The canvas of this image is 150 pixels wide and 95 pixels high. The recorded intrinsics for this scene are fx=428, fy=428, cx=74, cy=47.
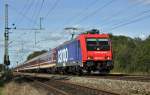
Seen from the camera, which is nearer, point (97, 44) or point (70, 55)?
point (97, 44)

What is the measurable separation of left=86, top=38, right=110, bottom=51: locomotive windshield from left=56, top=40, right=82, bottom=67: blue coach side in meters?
0.99

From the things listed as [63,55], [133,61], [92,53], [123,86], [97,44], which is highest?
[97,44]

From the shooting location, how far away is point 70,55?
37.8m

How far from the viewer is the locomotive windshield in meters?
33.7

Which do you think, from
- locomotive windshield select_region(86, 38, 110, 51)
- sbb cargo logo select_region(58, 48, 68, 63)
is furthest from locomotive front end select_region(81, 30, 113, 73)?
sbb cargo logo select_region(58, 48, 68, 63)

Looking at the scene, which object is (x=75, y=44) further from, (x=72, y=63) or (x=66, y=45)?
(x=66, y=45)

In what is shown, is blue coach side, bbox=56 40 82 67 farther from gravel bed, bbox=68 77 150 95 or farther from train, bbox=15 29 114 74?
gravel bed, bbox=68 77 150 95

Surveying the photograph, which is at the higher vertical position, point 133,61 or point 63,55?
point 63,55

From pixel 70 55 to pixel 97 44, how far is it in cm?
457

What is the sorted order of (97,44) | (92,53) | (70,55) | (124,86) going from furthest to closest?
1. (70,55)
2. (97,44)
3. (92,53)
4. (124,86)

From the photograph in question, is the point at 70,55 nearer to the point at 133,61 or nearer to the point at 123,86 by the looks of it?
the point at 133,61

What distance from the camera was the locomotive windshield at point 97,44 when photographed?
33688 mm

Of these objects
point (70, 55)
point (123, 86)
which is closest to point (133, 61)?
point (70, 55)

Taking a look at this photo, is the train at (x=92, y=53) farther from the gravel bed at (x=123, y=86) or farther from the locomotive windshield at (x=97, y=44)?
the gravel bed at (x=123, y=86)
